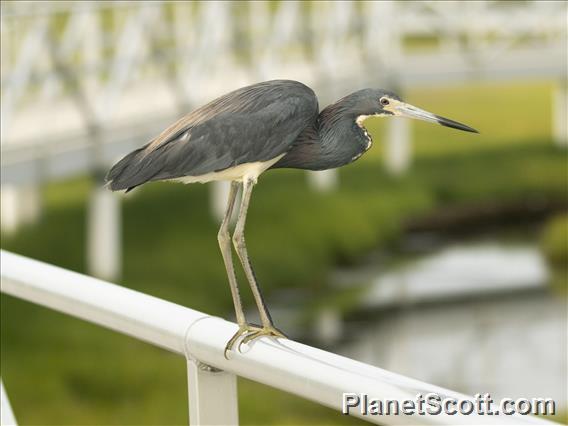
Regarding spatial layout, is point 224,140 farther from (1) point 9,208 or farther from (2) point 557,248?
(2) point 557,248

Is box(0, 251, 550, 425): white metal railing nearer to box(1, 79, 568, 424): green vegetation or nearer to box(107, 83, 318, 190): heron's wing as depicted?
box(107, 83, 318, 190): heron's wing

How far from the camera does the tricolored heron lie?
2221 mm

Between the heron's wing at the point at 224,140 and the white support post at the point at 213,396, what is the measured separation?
13.4 inches

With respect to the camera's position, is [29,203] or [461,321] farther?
[29,203]

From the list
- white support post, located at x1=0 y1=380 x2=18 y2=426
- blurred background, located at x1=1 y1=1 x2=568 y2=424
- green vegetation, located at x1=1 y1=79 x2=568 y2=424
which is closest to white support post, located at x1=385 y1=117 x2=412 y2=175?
blurred background, located at x1=1 y1=1 x2=568 y2=424

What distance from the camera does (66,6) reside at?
451 inches

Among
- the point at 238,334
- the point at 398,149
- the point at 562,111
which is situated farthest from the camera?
the point at 562,111

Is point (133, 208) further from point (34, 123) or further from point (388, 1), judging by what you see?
point (388, 1)

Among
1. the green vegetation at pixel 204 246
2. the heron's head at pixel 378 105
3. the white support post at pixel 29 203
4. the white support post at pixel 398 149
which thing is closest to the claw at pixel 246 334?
the heron's head at pixel 378 105

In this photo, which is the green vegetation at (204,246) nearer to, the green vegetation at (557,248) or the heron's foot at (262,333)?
the green vegetation at (557,248)

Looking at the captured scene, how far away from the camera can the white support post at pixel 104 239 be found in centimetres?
1155

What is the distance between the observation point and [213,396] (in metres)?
2.07

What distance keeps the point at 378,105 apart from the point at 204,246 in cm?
1029

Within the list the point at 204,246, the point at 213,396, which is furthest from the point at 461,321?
the point at 213,396
